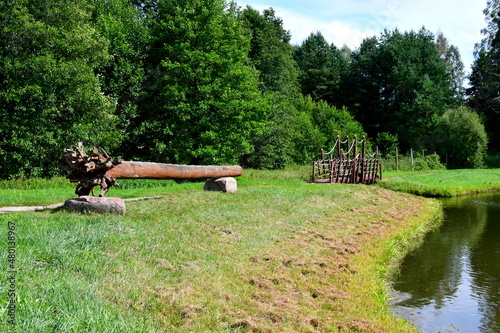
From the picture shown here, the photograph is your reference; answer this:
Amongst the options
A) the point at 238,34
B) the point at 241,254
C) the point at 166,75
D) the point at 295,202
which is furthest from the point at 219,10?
the point at 241,254

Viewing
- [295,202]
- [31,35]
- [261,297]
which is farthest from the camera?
[31,35]

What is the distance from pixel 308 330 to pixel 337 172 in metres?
19.9

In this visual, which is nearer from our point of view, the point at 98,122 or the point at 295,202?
the point at 295,202

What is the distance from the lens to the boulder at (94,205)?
29.6ft

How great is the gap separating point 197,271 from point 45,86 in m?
18.3

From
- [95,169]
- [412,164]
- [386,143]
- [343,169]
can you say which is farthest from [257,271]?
[386,143]

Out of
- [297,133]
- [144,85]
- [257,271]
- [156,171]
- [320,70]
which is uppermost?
[320,70]

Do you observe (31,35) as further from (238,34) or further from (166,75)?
(238,34)

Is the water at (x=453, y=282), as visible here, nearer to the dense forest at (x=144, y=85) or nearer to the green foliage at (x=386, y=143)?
the dense forest at (x=144, y=85)

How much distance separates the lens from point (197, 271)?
694cm

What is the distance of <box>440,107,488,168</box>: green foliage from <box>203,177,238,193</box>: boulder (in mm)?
43012

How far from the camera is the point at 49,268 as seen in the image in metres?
5.52

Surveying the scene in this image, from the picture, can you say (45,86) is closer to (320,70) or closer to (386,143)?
(386,143)

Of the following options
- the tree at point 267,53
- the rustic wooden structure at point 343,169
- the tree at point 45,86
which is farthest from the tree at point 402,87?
the tree at point 45,86
